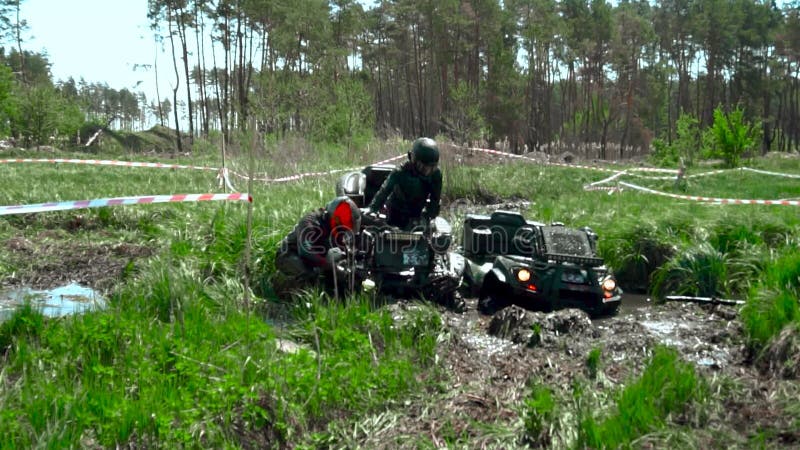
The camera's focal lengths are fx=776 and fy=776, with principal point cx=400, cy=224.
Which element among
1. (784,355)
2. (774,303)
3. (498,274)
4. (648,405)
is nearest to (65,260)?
(498,274)

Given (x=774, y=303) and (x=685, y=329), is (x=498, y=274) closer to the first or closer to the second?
(x=685, y=329)

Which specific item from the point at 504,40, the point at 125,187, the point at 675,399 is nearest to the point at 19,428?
the point at 675,399

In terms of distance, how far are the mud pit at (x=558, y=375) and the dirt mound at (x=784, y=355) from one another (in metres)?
0.09

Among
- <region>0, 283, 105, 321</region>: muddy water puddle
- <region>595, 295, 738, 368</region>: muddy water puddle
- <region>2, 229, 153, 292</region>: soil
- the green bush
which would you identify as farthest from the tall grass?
the green bush

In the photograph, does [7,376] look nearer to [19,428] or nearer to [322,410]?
[19,428]

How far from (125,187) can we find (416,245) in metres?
8.71

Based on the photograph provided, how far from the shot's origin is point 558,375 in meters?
A: 4.98

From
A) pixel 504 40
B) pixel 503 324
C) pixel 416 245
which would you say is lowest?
pixel 503 324

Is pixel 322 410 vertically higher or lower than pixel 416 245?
lower

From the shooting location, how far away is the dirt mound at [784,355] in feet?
15.8

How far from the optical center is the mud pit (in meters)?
4.12

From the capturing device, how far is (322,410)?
4.51m

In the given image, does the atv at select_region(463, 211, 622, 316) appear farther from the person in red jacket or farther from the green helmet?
the person in red jacket

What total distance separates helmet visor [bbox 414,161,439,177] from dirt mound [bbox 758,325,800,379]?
421 centimetres
